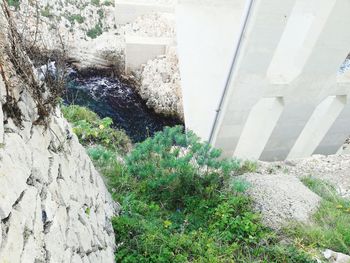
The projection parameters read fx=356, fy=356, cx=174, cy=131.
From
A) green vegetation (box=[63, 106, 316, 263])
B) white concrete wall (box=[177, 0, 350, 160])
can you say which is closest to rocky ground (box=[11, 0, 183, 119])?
white concrete wall (box=[177, 0, 350, 160])

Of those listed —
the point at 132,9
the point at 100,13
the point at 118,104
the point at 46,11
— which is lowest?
the point at 118,104

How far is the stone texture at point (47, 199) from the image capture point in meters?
2.09

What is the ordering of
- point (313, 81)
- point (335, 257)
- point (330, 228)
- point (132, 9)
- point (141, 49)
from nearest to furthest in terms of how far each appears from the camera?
point (335, 257), point (330, 228), point (313, 81), point (141, 49), point (132, 9)

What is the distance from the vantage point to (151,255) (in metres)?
3.72

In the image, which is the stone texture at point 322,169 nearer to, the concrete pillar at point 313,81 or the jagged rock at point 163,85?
the concrete pillar at point 313,81

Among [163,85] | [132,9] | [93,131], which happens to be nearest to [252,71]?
[93,131]

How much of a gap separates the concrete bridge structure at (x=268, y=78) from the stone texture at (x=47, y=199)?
4.20m

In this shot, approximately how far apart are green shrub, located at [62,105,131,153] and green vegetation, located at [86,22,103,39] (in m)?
6.88

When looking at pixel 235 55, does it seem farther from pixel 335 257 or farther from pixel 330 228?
pixel 335 257

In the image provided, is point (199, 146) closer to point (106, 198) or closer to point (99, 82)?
point (106, 198)

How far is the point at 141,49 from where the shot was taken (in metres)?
13.3

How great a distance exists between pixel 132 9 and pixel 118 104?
15.3 feet

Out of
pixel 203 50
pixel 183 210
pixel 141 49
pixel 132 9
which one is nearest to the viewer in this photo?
pixel 183 210

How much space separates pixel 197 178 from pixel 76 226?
2698 mm
